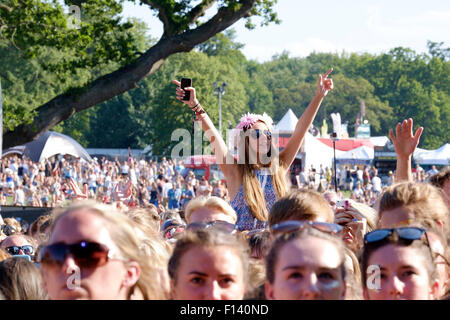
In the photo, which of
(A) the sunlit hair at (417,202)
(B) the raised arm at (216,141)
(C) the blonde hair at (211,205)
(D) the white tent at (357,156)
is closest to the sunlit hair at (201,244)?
(A) the sunlit hair at (417,202)

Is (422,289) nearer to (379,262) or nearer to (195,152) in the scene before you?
(379,262)

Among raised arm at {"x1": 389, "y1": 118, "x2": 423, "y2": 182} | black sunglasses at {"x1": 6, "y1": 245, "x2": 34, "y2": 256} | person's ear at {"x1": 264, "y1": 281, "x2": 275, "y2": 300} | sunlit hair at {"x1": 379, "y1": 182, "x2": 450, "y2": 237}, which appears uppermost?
raised arm at {"x1": 389, "y1": 118, "x2": 423, "y2": 182}

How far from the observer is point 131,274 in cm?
232

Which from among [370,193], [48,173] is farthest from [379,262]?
[48,173]

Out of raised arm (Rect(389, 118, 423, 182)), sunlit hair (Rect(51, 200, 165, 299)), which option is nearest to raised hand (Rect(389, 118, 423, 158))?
raised arm (Rect(389, 118, 423, 182))

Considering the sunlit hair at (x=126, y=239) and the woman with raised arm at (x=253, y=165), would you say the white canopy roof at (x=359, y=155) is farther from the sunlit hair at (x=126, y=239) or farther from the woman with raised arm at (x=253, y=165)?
the sunlit hair at (x=126, y=239)

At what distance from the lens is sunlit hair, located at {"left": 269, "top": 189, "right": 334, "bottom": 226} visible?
11.0 ft

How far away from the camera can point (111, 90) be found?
15.4 metres

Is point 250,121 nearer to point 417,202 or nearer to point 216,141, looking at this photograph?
point 216,141

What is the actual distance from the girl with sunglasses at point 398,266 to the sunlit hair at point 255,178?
7.20 ft

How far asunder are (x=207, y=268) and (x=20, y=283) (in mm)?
1034

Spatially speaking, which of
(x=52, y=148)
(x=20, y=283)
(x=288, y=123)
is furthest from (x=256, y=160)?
(x=288, y=123)

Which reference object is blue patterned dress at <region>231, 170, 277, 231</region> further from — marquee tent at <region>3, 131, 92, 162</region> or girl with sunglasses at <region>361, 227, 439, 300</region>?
marquee tent at <region>3, 131, 92, 162</region>

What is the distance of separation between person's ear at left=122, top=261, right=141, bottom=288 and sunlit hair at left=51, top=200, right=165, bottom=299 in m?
0.02
